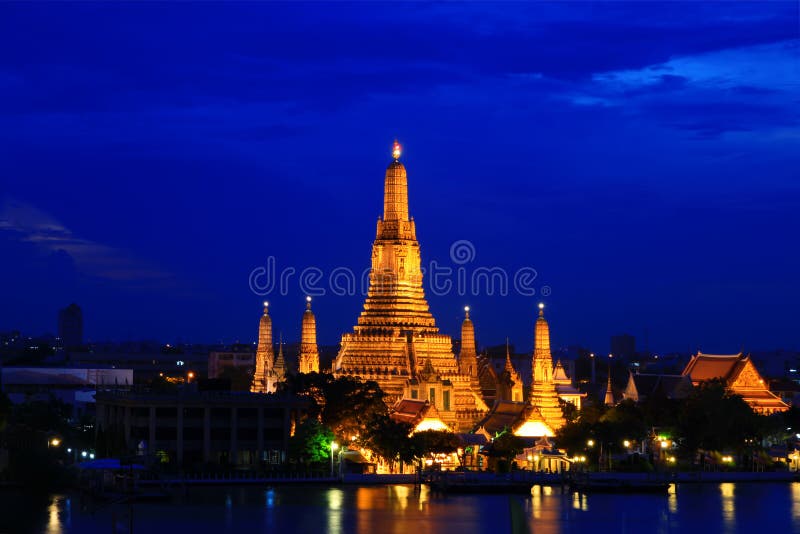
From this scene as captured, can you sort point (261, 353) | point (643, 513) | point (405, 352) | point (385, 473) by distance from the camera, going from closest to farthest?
point (643, 513), point (385, 473), point (405, 352), point (261, 353)

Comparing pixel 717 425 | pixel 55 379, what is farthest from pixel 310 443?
pixel 55 379

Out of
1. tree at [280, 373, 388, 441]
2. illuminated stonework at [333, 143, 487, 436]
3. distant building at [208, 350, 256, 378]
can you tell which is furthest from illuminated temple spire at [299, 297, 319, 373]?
distant building at [208, 350, 256, 378]

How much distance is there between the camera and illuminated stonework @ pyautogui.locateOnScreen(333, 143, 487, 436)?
314 feet

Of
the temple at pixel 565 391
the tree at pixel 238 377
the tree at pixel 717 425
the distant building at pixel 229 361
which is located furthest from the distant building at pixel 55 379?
the tree at pixel 717 425

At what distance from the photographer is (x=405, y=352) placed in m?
96.5

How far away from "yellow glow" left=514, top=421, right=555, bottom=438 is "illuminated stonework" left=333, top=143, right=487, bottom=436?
19.8 ft

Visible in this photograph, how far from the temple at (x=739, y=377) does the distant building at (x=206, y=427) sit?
30577 millimetres

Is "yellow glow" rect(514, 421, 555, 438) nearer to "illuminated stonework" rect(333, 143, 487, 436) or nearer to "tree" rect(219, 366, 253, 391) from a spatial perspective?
"illuminated stonework" rect(333, 143, 487, 436)

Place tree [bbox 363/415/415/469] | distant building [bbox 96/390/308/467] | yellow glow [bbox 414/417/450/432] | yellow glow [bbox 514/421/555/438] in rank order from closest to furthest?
1. distant building [bbox 96/390/308/467]
2. tree [bbox 363/415/415/469]
3. yellow glow [bbox 414/417/450/432]
4. yellow glow [bbox 514/421/555/438]

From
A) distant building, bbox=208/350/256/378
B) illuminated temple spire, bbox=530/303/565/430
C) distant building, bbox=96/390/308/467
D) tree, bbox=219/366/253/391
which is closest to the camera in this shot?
distant building, bbox=96/390/308/467

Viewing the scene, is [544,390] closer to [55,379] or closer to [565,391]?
[565,391]

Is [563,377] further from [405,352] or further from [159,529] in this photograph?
[159,529]

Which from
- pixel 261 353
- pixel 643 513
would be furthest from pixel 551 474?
pixel 261 353

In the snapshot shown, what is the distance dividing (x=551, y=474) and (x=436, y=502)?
12.3m
